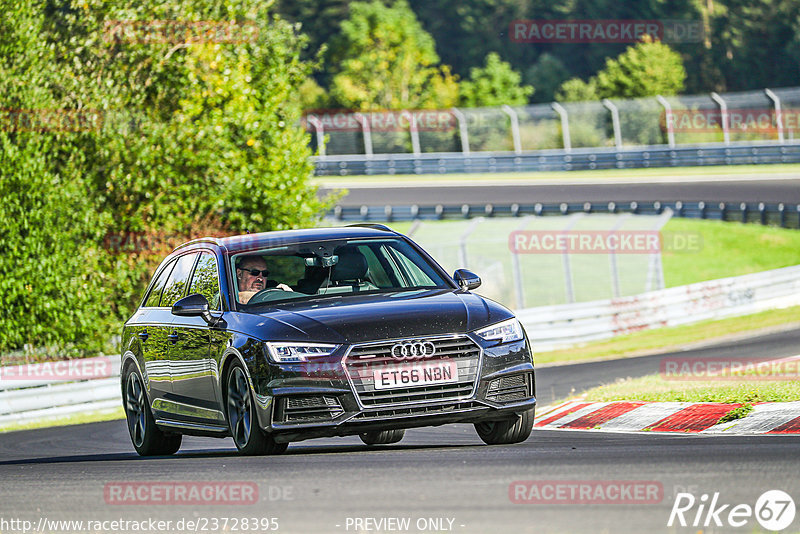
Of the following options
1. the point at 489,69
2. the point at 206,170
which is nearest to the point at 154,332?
the point at 206,170

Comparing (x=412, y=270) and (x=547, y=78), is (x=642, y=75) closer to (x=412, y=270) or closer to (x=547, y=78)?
(x=547, y=78)

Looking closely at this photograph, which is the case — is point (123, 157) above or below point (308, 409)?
below

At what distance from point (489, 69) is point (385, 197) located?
87.1ft

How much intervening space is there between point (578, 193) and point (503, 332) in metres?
35.6

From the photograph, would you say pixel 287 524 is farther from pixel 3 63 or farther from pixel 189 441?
pixel 3 63

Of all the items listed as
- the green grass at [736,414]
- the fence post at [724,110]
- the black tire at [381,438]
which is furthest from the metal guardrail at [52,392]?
the fence post at [724,110]

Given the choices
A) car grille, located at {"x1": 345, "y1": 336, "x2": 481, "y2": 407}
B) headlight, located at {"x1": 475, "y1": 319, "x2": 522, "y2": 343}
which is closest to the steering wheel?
car grille, located at {"x1": 345, "y1": 336, "x2": 481, "y2": 407}

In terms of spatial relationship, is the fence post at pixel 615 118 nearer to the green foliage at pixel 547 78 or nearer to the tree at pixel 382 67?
the tree at pixel 382 67

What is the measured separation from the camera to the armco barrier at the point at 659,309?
956 inches

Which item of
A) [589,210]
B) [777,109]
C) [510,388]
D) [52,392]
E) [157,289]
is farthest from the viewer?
[777,109]

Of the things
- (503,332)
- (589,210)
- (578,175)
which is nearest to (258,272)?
(503,332)

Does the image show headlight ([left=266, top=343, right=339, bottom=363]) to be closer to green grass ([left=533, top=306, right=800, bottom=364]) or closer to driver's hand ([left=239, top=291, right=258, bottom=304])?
driver's hand ([left=239, top=291, right=258, bottom=304])

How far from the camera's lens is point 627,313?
2550 cm

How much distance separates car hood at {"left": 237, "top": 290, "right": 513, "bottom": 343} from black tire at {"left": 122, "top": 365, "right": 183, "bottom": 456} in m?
2.18
